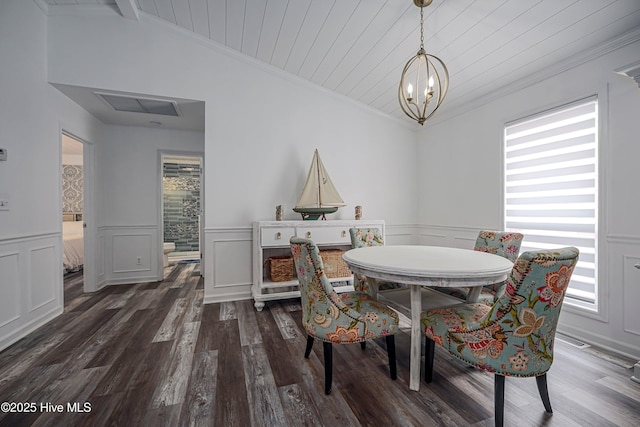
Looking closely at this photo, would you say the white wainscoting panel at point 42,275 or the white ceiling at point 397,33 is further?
the white wainscoting panel at point 42,275

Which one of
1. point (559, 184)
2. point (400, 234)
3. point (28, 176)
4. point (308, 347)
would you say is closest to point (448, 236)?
point (400, 234)

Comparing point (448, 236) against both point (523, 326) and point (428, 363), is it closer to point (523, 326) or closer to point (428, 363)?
point (428, 363)

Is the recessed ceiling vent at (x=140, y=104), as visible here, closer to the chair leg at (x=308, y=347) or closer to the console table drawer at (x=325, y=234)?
the console table drawer at (x=325, y=234)

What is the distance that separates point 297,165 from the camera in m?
3.70

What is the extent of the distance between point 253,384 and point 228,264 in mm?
1879

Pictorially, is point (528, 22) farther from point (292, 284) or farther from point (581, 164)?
point (292, 284)

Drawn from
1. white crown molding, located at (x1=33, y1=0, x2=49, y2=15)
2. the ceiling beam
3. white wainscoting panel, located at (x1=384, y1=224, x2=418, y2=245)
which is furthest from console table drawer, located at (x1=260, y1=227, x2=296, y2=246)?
→ white crown molding, located at (x1=33, y1=0, x2=49, y2=15)

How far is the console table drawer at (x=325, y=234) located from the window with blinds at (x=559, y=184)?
1778 mm

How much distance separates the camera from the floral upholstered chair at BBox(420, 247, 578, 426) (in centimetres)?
119

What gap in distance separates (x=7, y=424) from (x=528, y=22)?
413 centimetres

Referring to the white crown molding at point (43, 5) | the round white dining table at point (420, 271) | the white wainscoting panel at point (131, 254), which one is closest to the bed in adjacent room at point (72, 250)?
the white wainscoting panel at point (131, 254)

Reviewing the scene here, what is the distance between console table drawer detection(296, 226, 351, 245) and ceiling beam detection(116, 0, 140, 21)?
9.38 ft

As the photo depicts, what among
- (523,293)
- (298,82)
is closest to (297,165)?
(298,82)

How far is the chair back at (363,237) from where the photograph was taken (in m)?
2.76
